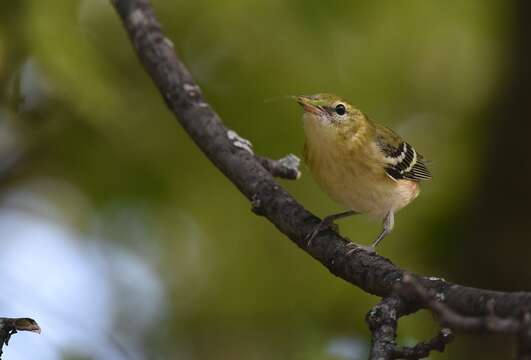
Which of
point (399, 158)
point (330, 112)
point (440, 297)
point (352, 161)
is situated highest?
point (399, 158)

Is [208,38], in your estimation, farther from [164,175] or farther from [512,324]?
[512,324]

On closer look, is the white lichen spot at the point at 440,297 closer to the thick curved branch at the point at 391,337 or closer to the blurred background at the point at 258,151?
the thick curved branch at the point at 391,337

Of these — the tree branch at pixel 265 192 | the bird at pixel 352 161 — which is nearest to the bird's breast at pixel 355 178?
the bird at pixel 352 161

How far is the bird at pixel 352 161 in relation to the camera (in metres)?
4.77

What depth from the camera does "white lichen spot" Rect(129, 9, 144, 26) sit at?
4492 millimetres

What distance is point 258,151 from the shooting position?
4.93 metres

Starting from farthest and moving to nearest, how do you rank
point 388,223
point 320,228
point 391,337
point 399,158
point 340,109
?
point 399,158
point 388,223
point 340,109
point 320,228
point 391,337

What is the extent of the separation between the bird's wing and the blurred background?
0.56 ft

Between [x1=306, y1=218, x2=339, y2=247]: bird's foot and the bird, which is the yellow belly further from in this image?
[x1=306, y1=218, x2=339, y2=247]: bird's foot

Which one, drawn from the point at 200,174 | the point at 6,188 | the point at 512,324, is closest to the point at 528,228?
the point at 200,174

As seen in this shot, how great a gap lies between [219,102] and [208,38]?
42cm

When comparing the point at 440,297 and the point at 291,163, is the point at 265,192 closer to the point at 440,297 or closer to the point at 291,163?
the point at 291,163

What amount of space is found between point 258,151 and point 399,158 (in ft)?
3.45

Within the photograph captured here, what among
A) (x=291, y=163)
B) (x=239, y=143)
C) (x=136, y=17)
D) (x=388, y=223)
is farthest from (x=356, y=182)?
(x=136, y=17)
